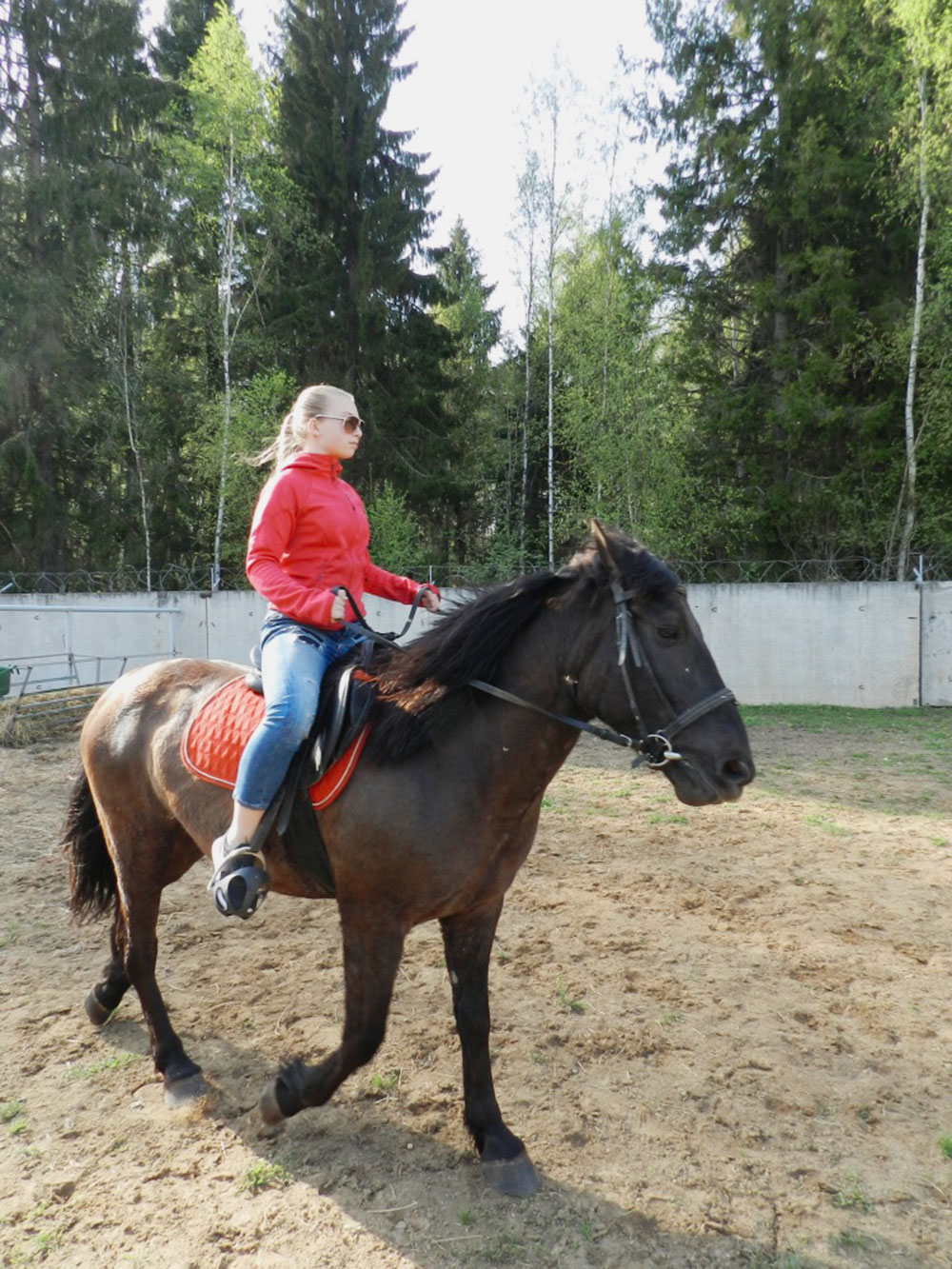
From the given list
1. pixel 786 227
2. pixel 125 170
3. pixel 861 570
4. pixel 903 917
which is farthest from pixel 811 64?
pixel 903 917

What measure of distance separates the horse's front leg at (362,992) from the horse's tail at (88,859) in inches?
69.7

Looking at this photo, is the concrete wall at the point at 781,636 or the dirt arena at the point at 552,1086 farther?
the concrete wall at the point at 781,636

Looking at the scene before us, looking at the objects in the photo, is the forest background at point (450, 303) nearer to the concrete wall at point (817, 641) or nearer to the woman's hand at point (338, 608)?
the concrete wall at point (817, 641)

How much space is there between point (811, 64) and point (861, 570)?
10.7 m

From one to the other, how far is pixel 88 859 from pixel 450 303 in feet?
64.7

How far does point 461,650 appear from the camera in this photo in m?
2.45

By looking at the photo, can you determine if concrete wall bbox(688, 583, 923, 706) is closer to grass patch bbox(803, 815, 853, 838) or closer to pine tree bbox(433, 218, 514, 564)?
grass patch bbox(803, 815, 853, 838)

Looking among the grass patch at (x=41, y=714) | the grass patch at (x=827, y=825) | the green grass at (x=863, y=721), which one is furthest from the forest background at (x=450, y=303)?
the grass patch at (x=827, y=825)

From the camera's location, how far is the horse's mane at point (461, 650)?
2.41 m

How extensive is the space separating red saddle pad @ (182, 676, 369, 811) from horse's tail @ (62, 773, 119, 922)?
113 cm

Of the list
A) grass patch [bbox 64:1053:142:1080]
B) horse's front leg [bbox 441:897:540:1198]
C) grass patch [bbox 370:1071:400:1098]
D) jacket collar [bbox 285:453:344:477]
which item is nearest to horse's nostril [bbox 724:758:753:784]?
horse's front leg [bbox 441:897:540:1198]

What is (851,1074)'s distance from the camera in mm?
3096

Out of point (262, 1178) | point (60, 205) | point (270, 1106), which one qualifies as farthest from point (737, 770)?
point (60, 205)

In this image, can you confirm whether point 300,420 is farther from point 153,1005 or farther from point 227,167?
point 227,167
